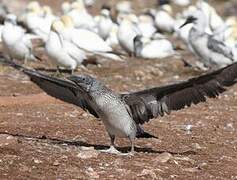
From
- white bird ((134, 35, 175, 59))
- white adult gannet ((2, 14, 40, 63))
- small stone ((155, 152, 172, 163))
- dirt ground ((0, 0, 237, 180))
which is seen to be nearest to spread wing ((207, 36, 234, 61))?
white bird ((134, 35, 175, 59))

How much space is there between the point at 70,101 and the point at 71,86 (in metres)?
0.47

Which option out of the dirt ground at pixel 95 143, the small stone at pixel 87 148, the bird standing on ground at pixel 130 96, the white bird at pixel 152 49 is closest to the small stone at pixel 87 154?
the dirt ground at pixel 95 143

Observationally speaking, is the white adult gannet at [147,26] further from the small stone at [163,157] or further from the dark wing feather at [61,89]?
the small stone at [163,157]

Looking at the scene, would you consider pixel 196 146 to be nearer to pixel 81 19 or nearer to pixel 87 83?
pixel 87 83

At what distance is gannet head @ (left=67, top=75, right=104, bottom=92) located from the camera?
9.53 metres

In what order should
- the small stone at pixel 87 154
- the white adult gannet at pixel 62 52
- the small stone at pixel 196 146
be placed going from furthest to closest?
the white adult gannet at pixel 62 52
the small stone at pixel 196 146
the small stone at pixel 87 154

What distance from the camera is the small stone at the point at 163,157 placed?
9.64m

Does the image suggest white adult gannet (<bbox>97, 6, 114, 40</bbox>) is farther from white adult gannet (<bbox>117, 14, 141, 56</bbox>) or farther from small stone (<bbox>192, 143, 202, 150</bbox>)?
small stone (<bbox>192, 143, 202, 150</bbox>)

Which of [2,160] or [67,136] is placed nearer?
[2,160]

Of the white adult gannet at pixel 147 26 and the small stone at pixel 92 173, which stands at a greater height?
the small stone at pixel 92 173

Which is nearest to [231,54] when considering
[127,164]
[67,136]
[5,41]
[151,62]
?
[151,62]

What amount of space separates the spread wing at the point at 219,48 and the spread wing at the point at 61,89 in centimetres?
1075

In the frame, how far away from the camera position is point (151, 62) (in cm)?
2241

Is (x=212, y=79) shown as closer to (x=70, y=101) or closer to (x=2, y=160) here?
(x=70, y=101)
